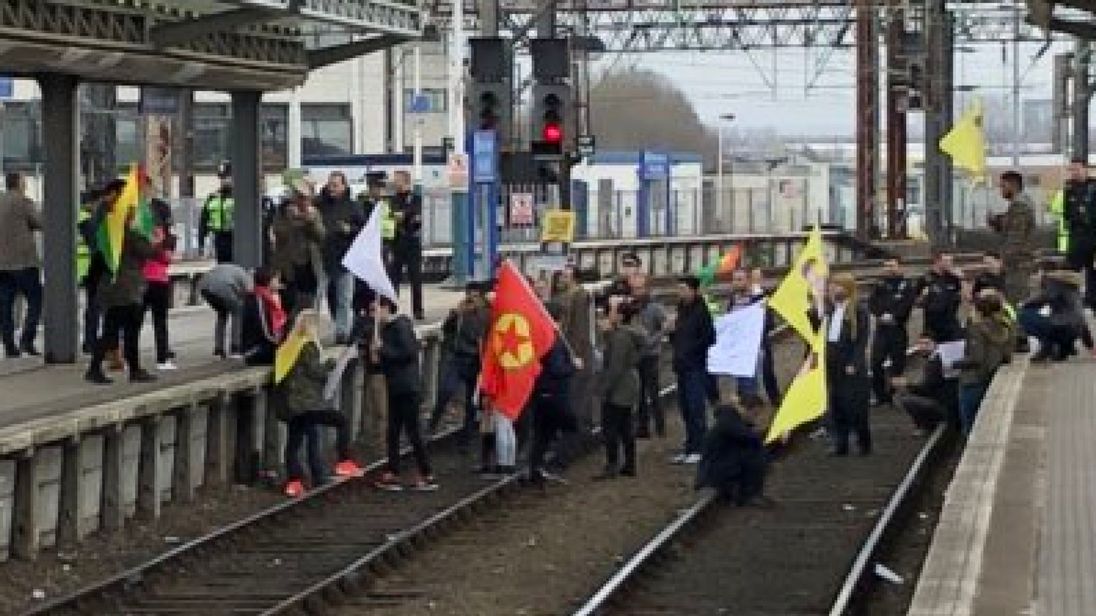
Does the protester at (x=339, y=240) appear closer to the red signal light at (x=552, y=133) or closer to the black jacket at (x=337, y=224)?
the black jacket at (x=337, y=224)

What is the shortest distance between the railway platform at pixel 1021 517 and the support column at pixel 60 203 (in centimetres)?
818

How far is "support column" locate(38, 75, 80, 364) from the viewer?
2114cm

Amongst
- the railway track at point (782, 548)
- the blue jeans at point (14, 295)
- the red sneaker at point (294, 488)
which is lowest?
the railway track at point (782, 548)

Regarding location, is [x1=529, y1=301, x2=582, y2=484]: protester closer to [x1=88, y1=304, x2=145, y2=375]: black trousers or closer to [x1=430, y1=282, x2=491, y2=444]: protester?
[x1=430, y1=282, x2=491, y2=444]: protester

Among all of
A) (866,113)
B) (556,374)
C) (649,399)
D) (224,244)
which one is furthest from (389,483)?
(866,113)

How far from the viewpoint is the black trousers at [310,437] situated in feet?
64.7

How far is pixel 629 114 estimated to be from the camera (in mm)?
142750

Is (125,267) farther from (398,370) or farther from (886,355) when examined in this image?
(886,355)

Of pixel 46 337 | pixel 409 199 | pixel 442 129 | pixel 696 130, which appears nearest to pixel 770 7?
pixel 442 129

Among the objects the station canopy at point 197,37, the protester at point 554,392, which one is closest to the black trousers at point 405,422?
the protester at point 554,392

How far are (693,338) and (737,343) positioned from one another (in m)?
0.47

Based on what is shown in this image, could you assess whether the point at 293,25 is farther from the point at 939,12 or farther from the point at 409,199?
the point at 939,12

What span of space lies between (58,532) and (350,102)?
2630 inches

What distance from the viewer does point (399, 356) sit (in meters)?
19.7
